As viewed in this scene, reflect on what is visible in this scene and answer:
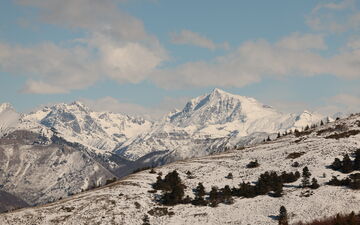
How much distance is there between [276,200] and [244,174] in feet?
78.9

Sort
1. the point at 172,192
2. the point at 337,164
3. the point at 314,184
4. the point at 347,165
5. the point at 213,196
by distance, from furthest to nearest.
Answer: the point at 337,164
the point at 347,165
the point at 172,192
the point at 213,196
the point at 314,184

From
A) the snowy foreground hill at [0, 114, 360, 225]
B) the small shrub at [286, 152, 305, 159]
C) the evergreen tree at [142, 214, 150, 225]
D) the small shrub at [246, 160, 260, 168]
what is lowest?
the evergreen tree at [142, 214, 150, 225]

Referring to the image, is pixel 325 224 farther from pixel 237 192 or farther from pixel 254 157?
pixel 254 157

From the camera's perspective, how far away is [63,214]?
86.4m

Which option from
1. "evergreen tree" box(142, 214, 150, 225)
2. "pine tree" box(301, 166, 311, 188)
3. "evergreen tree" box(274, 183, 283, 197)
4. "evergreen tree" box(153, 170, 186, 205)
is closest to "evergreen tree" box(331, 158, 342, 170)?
"pine tree" box(301, 166, 311, 188)

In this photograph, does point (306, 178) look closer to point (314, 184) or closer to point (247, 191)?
point (314, 184)

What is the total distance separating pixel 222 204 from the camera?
88.8 meters

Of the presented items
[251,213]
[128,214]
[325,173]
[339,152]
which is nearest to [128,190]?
[128,214]

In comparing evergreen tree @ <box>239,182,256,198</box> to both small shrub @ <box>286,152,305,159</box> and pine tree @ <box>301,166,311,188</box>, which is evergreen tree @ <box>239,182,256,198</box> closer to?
pine tree @ <box>301,166,311,188</box>

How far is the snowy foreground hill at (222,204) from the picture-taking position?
78688mm

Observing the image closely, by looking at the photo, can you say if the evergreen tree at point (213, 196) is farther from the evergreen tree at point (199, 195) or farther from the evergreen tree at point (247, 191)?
the evergreen tree at point (247, 191)

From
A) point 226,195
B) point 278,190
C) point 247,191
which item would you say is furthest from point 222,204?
point 278,190

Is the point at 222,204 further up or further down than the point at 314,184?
further down

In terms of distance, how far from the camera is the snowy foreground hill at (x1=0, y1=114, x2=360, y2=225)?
78.7 m
